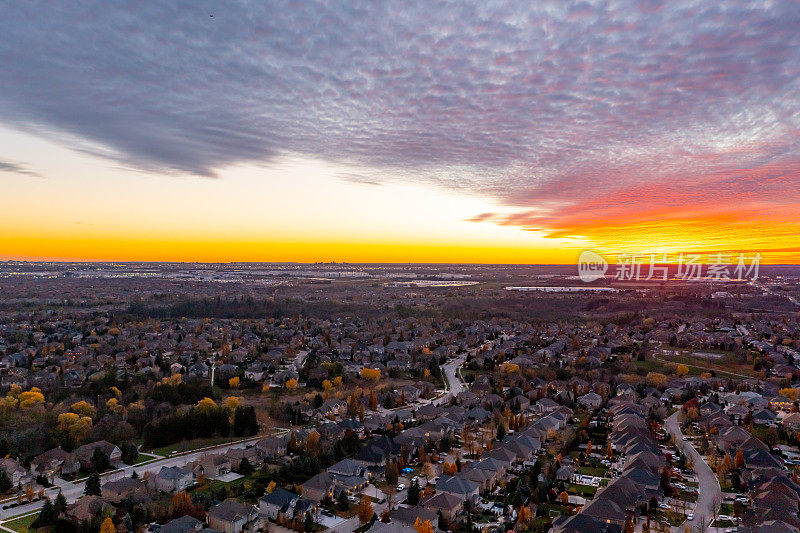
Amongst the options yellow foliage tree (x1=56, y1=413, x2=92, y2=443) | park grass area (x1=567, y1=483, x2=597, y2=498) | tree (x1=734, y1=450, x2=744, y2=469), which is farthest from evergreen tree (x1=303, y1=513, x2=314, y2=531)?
tree (x1=734, y1=450, x2=744, y2=469)

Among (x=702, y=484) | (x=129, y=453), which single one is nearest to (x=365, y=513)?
(x=129, y=453)

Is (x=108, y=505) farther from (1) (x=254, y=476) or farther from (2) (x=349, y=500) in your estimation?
(2) (x=349, y=500)

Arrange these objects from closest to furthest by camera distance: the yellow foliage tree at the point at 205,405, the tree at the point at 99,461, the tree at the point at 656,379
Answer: the tree at the point at 99,461 → the yellow foliage tree at the point at 205,405 → the tree at the point at 656,379

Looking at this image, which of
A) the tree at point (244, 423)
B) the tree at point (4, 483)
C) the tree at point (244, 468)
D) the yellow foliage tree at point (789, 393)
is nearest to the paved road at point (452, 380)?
the tree at point (244, 423)

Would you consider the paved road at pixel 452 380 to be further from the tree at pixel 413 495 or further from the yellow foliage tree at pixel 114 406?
the yellow foliage tree at pixel 114 406

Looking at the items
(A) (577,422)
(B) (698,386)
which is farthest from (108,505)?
(B) (698,386)
